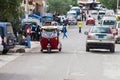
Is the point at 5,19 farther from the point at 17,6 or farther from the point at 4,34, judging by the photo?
the point at 4,34

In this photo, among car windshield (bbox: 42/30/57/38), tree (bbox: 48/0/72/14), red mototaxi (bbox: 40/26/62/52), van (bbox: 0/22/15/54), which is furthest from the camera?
tree (bbox: 48/0/72/14)

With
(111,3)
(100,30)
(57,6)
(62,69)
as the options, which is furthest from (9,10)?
(111,3)

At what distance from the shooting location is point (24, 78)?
17094mm

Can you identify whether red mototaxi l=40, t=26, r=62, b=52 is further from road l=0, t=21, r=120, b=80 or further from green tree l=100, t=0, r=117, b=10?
green tree l=100, t=0, r=117, b=10

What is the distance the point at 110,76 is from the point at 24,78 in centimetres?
309

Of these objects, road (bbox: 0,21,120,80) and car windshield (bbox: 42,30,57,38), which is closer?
road (bbox: 0,21,120,80)

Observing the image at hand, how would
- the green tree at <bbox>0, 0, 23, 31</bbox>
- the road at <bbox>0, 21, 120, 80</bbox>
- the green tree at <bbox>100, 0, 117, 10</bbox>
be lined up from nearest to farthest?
the road at <bbox>0, 21, 120, 80</bbox>, the green tree at <bbox>0, 0, 23, 31</bbox>, the green tree at <bbox>100, 0, 117, 10</bbox>

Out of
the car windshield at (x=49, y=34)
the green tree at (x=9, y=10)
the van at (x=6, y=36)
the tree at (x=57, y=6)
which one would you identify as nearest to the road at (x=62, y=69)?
the van at (x=6, y=36)

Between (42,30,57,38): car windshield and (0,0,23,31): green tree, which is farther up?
(0,0,23,31): green tree

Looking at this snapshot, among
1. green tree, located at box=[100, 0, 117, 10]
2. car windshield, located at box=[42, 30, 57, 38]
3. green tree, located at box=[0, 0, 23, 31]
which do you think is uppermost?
green tree, located at box=[0, 0, 23, 31]

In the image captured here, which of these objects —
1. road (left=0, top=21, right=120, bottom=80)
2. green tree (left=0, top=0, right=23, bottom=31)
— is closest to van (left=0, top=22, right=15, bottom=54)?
green tree (left=0, top=0, right=23, bottom=31)

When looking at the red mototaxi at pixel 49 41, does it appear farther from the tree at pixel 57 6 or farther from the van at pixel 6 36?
the tree at pixel 57 6

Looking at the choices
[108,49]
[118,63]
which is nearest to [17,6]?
[108,49]

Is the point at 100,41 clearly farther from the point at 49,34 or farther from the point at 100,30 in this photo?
the point at 49,34
